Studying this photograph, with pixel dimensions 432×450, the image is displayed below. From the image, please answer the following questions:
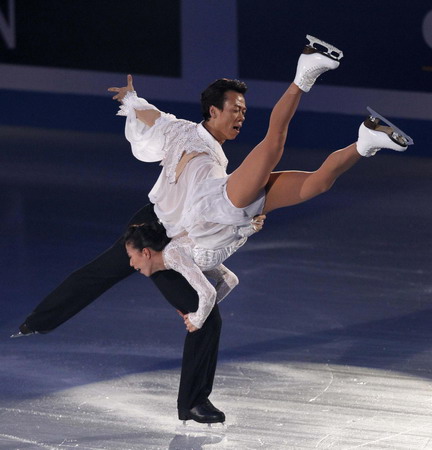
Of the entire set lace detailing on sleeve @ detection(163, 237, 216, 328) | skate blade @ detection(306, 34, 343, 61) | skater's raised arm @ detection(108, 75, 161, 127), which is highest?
skate blade @ detection(306, 34, 343, 61)

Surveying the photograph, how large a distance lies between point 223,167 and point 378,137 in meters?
0.73

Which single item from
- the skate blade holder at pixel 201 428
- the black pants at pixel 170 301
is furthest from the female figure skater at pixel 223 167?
the skate blade holder at pixel 201 428

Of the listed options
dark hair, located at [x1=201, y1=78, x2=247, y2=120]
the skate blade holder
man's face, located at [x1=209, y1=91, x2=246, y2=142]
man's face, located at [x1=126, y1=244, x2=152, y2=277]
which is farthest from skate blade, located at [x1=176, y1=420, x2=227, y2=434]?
dark hair, located at [x1=201, y1=78, x2=247, y2=120]

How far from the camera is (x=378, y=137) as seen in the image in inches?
156

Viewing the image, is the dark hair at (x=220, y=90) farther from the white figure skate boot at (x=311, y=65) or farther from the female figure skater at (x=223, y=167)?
the white figure skate boot at (x=311, y=65)

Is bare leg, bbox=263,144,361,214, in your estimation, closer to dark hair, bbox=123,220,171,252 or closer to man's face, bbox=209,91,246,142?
man's face, bbox=209,91,246,142

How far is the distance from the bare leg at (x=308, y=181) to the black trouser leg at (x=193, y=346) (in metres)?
0.45

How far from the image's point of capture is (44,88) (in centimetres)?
1112

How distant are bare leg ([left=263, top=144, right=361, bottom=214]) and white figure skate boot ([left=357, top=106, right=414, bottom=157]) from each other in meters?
0.06

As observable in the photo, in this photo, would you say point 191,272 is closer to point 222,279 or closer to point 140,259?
point 140,259

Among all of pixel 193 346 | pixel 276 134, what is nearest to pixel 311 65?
pixel 276 134

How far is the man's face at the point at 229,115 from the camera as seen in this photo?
4355 mm

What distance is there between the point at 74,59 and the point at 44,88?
0.45 meters

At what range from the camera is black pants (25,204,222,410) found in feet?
14.3
